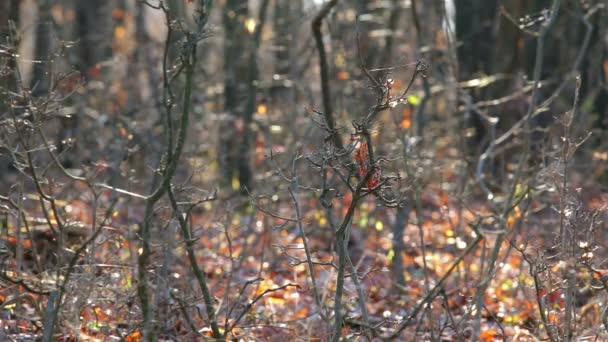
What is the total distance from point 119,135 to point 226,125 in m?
3.25

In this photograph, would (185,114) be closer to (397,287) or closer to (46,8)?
(397,287)

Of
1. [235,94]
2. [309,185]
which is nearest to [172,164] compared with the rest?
[309,185]

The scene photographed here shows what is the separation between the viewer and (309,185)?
30.8ft

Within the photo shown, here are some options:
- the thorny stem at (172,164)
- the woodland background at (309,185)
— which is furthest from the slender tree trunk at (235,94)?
the thorny stem at (172,164)

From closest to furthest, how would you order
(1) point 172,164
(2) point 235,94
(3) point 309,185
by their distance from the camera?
(1) point 172,164, (3) point 309,185, (2) point 235,94

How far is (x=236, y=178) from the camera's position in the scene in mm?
13336

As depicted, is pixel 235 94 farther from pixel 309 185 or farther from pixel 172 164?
pixel 172 164

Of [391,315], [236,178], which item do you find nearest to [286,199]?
[236,178]

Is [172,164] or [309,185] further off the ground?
[309,185]

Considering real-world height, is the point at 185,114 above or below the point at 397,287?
below

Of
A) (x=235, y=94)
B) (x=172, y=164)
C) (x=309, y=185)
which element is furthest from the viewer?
(x=235, y=94)

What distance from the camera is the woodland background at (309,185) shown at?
202 inches

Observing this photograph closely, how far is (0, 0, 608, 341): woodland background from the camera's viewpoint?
5129mm

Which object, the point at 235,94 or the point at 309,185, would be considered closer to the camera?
the point at 309,185
